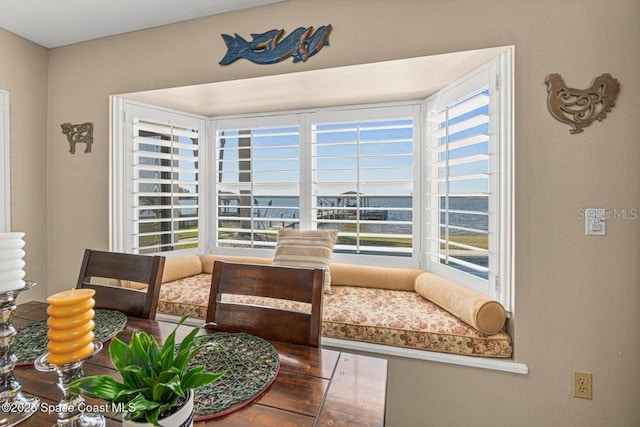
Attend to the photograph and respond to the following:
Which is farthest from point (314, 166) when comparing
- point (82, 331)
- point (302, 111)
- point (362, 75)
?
point (82, 331)

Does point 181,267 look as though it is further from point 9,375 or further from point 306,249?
point 9,375

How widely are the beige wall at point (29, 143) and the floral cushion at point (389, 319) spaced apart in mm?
1222

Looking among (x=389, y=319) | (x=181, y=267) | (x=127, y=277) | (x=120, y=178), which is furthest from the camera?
(x=181, y=267)

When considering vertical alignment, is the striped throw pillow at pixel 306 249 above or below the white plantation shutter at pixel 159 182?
below

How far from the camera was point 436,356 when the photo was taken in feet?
5.46

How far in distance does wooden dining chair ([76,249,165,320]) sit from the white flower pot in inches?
36.6

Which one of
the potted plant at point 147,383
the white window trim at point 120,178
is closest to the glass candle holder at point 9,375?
the potted plant at point 147,383

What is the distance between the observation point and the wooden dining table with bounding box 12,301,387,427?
729mm

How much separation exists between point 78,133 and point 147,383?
2.71 meters

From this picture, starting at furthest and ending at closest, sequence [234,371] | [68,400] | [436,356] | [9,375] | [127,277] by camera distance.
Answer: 1. [436,356]
2. [127,277]
3. [234,371]
4. [9,375]
5. [68,400]

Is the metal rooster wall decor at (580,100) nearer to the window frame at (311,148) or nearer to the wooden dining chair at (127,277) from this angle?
the window frame at (311,148)

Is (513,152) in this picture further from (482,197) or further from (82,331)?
(82,331)

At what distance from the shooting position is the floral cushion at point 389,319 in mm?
1626

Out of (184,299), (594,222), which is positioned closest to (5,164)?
(184,299)
